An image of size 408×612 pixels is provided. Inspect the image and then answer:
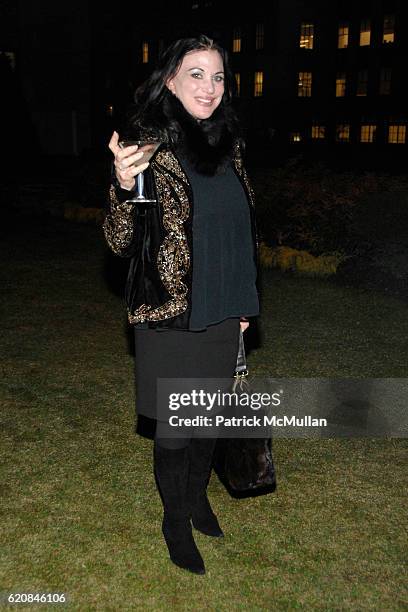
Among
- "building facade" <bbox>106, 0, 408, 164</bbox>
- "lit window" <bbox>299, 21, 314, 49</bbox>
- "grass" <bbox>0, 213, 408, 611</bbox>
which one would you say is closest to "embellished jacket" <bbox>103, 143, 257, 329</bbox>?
"grass" <bbox>0, 213, 408, 611</bbox>

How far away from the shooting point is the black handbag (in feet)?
12.3

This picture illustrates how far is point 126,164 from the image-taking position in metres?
3.09

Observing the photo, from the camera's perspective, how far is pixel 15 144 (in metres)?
28.1

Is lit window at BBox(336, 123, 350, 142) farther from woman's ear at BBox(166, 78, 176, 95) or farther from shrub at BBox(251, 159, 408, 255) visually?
woman's ear at BBox(166, 78, 176, 95)

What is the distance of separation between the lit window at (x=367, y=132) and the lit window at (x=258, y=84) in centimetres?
797

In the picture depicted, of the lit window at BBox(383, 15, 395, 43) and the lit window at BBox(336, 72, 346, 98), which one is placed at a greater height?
the lit window at BBox(383, 15, 395, 43)

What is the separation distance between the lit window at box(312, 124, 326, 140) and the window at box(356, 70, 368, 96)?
11.1ft

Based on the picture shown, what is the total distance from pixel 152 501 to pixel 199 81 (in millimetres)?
2561

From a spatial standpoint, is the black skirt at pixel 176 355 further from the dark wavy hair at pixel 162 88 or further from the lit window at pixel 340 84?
the lit window at pixel 340 84

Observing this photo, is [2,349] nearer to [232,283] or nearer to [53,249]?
[232,283]

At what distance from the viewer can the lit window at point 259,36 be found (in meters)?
48.5

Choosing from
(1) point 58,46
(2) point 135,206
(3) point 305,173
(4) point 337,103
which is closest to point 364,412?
(2) point 135,206

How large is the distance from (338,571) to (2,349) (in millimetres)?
4967

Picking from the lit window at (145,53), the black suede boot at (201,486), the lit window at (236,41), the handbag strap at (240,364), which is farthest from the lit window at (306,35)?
the black suede boot at (201,486)
